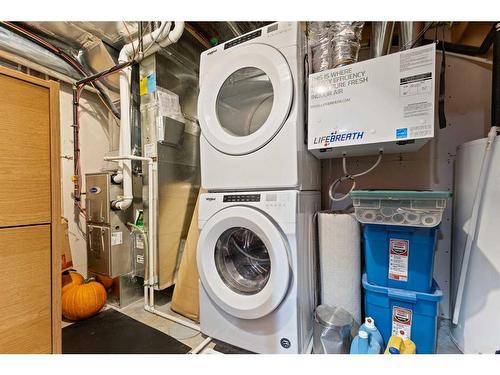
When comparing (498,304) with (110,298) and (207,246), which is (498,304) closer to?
(207,246)

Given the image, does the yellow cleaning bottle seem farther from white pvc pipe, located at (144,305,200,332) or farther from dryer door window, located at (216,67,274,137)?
dryer door window, located at (216,67,274,137)

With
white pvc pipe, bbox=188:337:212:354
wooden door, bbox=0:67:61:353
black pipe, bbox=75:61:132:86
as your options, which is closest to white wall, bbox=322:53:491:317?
white pvc pipe, bbox=188:337:212:354

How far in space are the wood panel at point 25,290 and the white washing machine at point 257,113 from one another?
704 mm

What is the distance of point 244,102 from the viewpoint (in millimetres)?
1284

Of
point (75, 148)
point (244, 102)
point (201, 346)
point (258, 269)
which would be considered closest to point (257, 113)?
point (244, 102)

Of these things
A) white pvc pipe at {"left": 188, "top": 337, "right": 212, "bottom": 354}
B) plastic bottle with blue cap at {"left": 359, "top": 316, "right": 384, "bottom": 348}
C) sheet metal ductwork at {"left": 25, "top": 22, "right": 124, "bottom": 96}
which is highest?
sheet metal ductwork at {"left": 25, "top": 22, "right": 124, "bottom": 96}

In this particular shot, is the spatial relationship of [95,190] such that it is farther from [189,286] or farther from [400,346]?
[400,346]

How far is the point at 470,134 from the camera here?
128 cm

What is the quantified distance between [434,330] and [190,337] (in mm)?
1180

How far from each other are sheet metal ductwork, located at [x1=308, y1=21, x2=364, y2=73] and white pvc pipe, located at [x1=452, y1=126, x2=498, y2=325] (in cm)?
70

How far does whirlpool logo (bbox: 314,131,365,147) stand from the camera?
0.92 meters

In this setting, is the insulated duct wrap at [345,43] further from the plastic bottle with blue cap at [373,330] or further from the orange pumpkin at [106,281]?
the orange pumpkin at [106,281]

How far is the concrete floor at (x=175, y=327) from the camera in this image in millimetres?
1100
